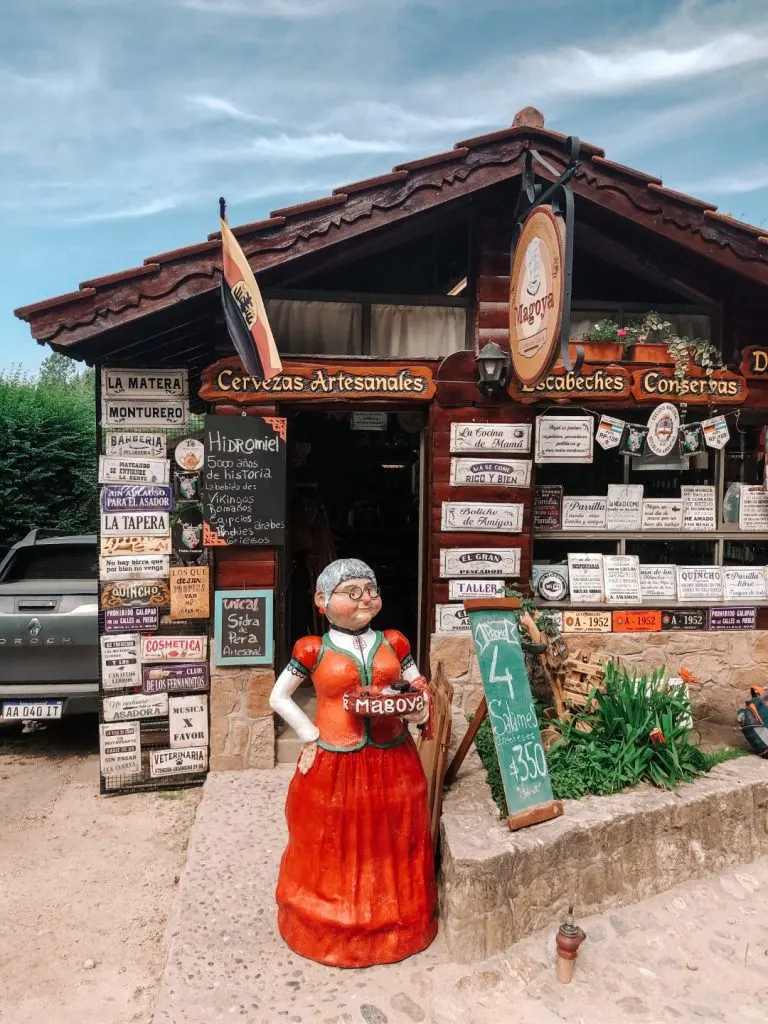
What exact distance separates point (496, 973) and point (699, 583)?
4.08 m

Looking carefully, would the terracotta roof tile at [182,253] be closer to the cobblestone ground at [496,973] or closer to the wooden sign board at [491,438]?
the wooden sign board at [491,438]

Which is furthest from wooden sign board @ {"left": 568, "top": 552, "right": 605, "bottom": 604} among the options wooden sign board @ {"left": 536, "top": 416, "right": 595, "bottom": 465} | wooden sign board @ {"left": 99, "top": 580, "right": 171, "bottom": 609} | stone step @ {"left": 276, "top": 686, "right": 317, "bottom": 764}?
wooden sign board @ {"left": 99, "top": 580, "right": 171, "bottom": 609}

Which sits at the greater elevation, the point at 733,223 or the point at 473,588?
the point at 733,223

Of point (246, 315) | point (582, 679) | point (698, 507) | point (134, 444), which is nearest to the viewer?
point (246, 315)

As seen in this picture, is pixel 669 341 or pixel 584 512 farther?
pixel 584 512

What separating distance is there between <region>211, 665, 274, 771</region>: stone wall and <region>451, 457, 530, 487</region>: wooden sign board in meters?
2.17

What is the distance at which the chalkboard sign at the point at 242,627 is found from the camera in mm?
5602

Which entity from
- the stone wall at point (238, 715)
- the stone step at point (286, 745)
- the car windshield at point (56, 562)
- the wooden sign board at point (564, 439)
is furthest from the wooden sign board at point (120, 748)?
the wooden sign board at point (564, 439)

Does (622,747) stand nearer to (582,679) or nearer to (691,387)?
(582,679)

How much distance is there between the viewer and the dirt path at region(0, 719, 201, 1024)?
349 cm

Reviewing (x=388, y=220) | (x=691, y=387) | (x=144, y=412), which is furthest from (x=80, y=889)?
(x=691, y=387)

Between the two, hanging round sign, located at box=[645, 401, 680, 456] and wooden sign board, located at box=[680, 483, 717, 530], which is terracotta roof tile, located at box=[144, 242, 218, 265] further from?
wooden sign board, located at box=[680, 483, 717, 530]

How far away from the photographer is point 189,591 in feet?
18.7

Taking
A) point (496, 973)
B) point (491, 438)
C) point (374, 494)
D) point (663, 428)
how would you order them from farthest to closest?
point (374, 494)
point (663, 428)
point (491, 438)
point (496, 973)
